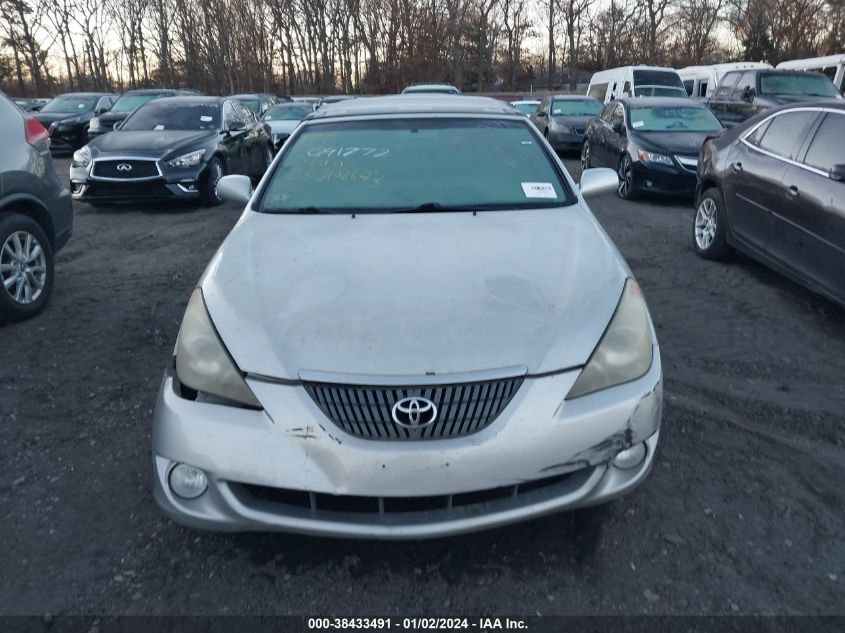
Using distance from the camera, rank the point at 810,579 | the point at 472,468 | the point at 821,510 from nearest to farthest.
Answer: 1. the point at 472,468
2. the point at 810,579
3. the point at 821,510

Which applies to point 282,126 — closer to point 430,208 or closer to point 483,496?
point 430,208

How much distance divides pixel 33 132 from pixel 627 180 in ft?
24.6

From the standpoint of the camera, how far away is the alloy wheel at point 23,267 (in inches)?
184

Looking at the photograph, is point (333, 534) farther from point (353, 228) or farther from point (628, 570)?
point (353, 228)

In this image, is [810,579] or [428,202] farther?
[428,202]

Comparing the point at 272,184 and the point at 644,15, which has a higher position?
the point at 644,15

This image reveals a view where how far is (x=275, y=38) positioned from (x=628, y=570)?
56385mm

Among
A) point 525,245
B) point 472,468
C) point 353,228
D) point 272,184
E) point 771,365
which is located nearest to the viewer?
point 472,468

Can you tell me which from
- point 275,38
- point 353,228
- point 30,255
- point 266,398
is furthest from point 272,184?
point 275,38

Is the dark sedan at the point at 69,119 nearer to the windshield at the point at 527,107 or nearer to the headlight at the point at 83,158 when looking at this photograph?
the headlight at the point at 83,158

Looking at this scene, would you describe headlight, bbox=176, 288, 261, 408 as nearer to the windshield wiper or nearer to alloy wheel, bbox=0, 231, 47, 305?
the windshield wiper

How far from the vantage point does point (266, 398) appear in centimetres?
216

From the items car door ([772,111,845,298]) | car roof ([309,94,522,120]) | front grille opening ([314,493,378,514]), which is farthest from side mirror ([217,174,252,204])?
car door ([772,111,845,298])

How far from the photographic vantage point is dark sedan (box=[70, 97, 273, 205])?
28.9 feet
